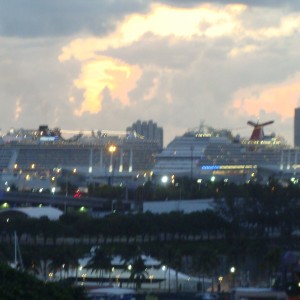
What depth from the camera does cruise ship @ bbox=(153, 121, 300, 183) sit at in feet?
467

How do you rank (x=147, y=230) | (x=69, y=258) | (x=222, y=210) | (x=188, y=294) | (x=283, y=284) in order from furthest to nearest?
1. (x=222, y=210)
2. (x=147, y=230)
3. (x=69, y=258)
4. (x=188, y=294)
5. (x=283, y=284)

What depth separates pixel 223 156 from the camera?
489ft

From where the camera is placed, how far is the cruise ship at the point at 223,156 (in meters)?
142

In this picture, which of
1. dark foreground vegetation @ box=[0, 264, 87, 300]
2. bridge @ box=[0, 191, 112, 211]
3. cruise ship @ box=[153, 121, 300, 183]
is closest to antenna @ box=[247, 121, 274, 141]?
cruise ship @ box=[153, 121, 300, 183]

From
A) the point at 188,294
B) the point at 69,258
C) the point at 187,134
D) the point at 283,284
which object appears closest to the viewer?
the point at 283,284

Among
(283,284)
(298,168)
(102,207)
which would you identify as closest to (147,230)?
(102,207)

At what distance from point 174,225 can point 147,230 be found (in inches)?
57.9

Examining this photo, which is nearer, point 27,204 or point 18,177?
point 27,204

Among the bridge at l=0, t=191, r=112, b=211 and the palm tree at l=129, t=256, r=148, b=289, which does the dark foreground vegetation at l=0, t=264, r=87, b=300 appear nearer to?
the palm tree at l=129, t=256, r=148, b=289

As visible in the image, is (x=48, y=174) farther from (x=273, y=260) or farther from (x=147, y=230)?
(x=273, y=260)

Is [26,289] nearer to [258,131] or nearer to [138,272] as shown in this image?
[138,272]

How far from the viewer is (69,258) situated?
2370 inches

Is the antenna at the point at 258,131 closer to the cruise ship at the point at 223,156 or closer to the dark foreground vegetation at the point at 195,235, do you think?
the cruise ship at the point at 223,156

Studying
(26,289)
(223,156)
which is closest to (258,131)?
(223,156)
